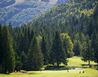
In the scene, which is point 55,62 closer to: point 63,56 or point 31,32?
point 63,56

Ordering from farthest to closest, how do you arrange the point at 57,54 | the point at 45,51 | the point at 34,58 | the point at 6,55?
the point at 45,51 < the point at 57,54 < the point at 34,58 < the point at 6,55

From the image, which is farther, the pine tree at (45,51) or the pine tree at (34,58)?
the pine tree at (45,51)

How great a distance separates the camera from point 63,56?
156250mm

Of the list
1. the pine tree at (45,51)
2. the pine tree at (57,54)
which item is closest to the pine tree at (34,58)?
the pine tree at (45,51)

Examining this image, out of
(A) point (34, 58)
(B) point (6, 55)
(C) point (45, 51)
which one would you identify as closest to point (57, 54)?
(C) point (45, 51)

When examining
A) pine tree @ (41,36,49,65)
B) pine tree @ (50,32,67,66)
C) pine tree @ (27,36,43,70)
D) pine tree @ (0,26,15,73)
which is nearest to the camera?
pine tree @ (0,26,15,73)

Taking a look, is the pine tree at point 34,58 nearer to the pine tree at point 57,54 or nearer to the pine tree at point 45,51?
the pine tree at point 45,51

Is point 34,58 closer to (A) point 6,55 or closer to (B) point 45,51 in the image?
(A) point 6,55

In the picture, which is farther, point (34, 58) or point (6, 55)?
point (34, 58)

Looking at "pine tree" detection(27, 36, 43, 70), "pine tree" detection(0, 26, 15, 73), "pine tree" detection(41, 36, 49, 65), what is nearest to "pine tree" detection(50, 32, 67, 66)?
"pine tree" detection(41, 36, 49, 65)

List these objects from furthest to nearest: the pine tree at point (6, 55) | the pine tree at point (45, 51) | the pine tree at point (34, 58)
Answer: the pine tree at point (45, 51), the pine tree at point (34, 58), the pine tree at point (6, 55)

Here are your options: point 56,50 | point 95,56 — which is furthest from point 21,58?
point 95,56

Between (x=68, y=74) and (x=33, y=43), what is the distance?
31.2m

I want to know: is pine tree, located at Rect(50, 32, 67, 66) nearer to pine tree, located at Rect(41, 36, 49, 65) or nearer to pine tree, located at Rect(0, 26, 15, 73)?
pine tree, located at Rect(41, 36, 49, 65)
